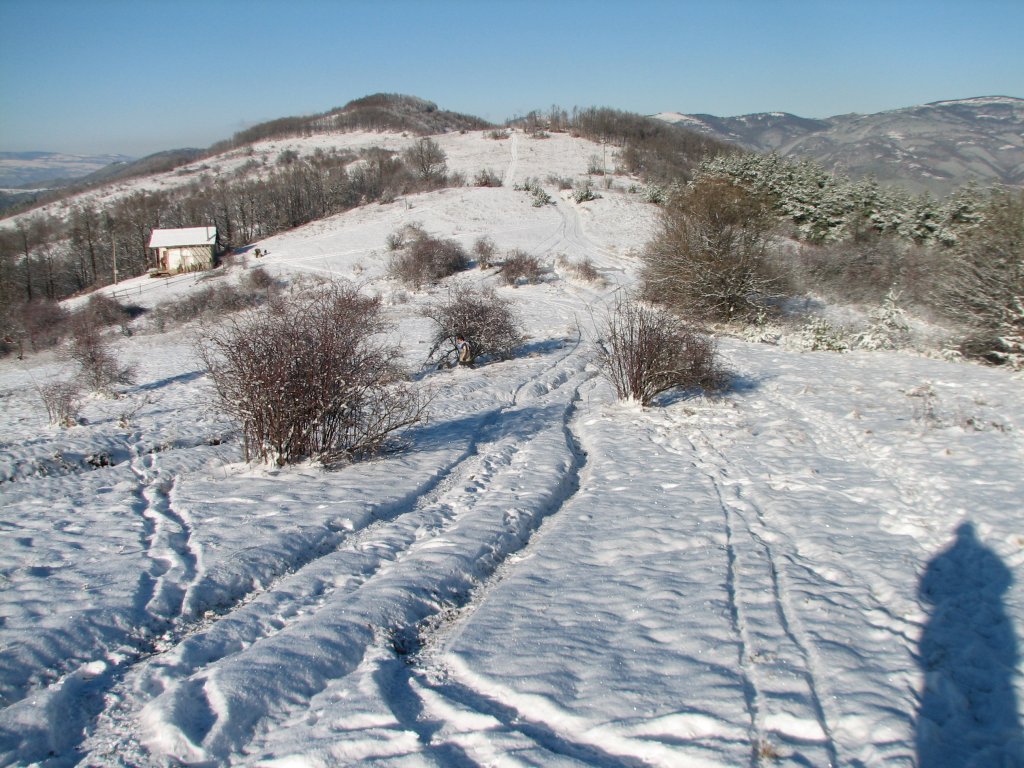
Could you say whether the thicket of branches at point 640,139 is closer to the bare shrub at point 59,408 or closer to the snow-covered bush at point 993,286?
the snow-covered bush at point 993,286

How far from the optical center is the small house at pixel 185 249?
44.8 metres

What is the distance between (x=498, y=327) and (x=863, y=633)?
1191 cm

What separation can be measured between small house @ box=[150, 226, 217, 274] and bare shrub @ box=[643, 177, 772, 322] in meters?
36.4

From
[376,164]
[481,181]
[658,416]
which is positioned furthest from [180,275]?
[658,416]

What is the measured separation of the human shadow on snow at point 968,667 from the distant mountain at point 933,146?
59.2 feet

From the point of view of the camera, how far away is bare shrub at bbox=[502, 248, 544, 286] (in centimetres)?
2855

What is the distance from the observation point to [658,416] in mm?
10562

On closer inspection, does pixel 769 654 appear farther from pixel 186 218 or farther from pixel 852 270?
pixel 186 218

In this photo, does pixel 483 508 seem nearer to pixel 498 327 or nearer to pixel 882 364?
pixel 498 327

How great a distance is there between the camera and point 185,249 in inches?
1788

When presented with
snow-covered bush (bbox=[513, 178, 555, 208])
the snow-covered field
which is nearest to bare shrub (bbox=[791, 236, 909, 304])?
the snow-covered field

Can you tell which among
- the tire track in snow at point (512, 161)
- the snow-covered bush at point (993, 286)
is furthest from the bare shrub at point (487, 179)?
the snow-covered bush at point (993, 286)

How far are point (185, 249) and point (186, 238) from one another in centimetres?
98

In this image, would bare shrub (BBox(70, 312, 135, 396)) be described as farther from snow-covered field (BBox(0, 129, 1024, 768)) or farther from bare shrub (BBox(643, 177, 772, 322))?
bare shrub (BBox(643, 177, 772, 322))
